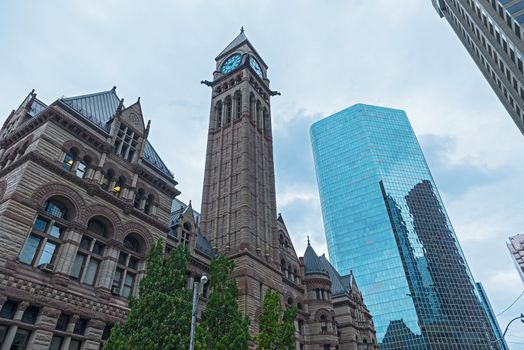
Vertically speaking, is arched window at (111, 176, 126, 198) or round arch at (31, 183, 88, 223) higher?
arched window at (111, 176, 126, 198)

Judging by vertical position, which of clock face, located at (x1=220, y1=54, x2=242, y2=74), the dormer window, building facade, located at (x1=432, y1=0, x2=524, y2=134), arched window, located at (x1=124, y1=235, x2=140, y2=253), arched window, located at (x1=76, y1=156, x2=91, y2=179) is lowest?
arched window, located at (x1=124, y1=235, x2=140, y2=253)

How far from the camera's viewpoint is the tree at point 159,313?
17.4 meters

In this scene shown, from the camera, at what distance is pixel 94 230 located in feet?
85.8

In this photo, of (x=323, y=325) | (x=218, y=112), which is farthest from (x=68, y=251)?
(x=218, y=112)

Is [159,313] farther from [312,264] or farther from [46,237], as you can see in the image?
[312,264]

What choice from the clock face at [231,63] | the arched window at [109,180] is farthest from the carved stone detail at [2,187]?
the clock face at [231,63]

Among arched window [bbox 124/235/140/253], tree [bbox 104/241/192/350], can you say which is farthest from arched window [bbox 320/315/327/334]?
tree [bbox 104/241/192/350]

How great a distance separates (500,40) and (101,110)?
4374 centimetres

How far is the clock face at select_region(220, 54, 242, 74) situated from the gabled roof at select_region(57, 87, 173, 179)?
32970 mm

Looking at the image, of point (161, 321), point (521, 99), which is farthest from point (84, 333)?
point (521, 99)

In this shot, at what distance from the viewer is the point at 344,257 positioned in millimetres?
129000

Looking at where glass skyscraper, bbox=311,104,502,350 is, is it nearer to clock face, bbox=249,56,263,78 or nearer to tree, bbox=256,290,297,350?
clock face, bbox=249,56,263,78

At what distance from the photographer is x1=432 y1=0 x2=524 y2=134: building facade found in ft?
117

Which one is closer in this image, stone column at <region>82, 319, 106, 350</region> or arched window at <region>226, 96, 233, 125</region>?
stone column at <region>82, 319, 106, 350</region>
